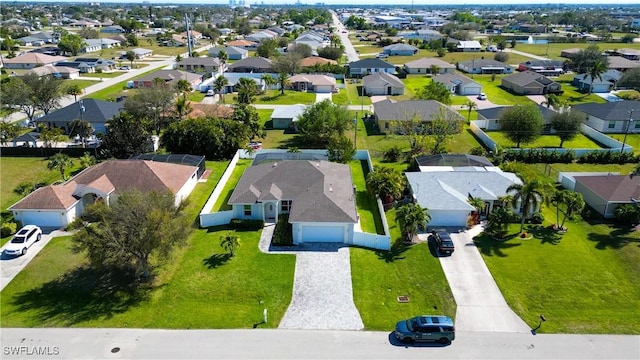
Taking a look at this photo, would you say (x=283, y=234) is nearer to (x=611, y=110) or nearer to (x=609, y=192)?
(x=609, y=192)

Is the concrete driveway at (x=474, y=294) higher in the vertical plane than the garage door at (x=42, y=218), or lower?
lower

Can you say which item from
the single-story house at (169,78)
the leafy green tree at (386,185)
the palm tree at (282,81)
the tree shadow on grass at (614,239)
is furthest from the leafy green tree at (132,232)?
the single-story house at (169,78)

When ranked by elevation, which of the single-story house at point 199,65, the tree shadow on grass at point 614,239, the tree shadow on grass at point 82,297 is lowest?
the tree shadow on grass at point 82,297

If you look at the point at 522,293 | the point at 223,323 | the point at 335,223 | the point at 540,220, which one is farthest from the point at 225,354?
the point at 540,220

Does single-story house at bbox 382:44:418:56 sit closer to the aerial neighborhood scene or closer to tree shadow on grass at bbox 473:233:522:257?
the aerial neighborhood scene

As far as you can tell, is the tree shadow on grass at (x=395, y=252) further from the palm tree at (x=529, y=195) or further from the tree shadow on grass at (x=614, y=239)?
the tree shadow on grass at (x=614, y=239)

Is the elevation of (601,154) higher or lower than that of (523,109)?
lower

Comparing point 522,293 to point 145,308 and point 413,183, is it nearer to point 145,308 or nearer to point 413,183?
point 413,183
